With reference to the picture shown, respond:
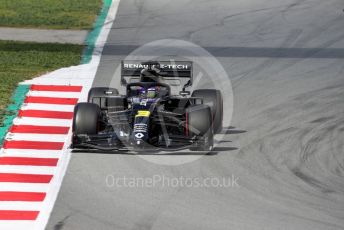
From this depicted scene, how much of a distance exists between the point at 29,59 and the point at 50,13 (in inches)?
203

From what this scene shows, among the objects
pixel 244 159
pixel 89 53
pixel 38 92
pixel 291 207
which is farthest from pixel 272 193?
pixel 89 53

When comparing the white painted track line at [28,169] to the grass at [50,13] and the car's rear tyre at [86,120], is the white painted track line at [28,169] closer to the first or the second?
the car's rear tyre at [86,120]

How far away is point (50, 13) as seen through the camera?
28.6 m

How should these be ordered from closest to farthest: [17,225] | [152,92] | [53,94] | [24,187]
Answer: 1. [17,225]
2. [24,187]
3. [152,92]
4. [53,94]

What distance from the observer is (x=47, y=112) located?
62.5 ft

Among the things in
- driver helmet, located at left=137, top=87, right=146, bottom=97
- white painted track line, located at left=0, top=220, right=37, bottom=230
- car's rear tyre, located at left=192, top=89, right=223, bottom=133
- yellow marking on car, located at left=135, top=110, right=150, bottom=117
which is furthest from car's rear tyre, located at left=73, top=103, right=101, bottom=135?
white painted track line, located at left=0, top=220, right=37, bottom=230

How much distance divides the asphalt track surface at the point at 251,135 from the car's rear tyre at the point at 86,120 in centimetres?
43

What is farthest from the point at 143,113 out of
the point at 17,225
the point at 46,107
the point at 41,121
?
the point at 17,225

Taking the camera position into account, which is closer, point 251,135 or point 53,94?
point 251,135

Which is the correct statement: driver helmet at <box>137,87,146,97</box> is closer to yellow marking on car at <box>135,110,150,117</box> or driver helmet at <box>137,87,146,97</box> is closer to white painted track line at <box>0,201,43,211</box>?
yellow marking on car at <box>135,110,150,117</box>

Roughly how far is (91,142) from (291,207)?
387 centimetres

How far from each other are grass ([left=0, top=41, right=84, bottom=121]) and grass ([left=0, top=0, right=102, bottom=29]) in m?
2.15

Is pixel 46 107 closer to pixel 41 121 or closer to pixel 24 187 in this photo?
pixel 41 121

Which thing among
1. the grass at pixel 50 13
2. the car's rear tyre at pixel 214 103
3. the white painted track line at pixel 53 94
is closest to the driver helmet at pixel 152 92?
the car's rear tyre at pixel 214 103
